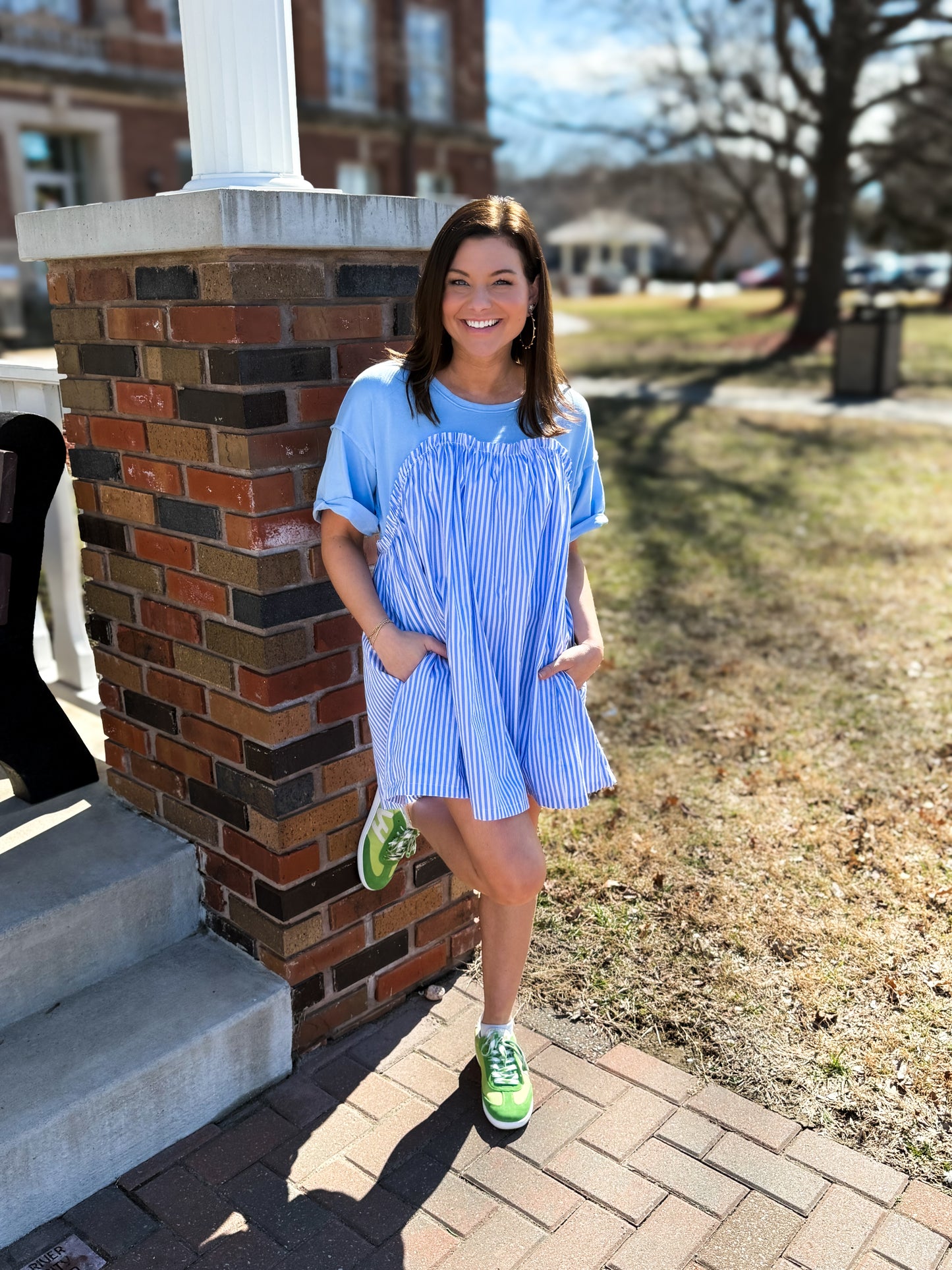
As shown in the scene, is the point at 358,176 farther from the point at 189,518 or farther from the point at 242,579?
the point at 242,579

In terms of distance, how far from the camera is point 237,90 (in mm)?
2301

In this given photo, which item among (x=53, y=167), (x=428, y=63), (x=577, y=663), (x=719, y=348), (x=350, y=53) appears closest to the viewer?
(x=577, y=663)

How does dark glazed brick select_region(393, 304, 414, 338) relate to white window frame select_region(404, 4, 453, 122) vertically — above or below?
below

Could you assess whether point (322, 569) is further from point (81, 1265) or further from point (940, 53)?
point (940, 53)

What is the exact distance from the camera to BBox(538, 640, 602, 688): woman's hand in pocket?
2.19m

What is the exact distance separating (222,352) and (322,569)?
1.65 feet

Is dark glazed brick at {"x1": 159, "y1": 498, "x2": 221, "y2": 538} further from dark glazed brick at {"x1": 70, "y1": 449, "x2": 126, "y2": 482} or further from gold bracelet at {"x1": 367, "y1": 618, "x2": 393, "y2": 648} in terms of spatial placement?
gold bracelet at {"x1": 367, "y1": 618, "x2": 393, "y2": 648}

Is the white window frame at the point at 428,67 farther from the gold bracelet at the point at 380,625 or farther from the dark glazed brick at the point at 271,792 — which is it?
the gold bracelet at the point at 380,625

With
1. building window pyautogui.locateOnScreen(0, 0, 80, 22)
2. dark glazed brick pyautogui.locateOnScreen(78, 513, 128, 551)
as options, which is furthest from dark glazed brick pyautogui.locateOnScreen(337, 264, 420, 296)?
building window pyautogui.locateOnScreen(0, 0, 80, 22)

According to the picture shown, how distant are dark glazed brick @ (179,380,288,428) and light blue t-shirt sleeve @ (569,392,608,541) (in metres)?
0.63

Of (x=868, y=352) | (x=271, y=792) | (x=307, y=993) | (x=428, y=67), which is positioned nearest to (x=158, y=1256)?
(x=307, y=993)

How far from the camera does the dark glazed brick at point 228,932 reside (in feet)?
8.40

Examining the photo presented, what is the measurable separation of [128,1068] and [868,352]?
1266cm

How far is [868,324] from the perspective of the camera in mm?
12656
